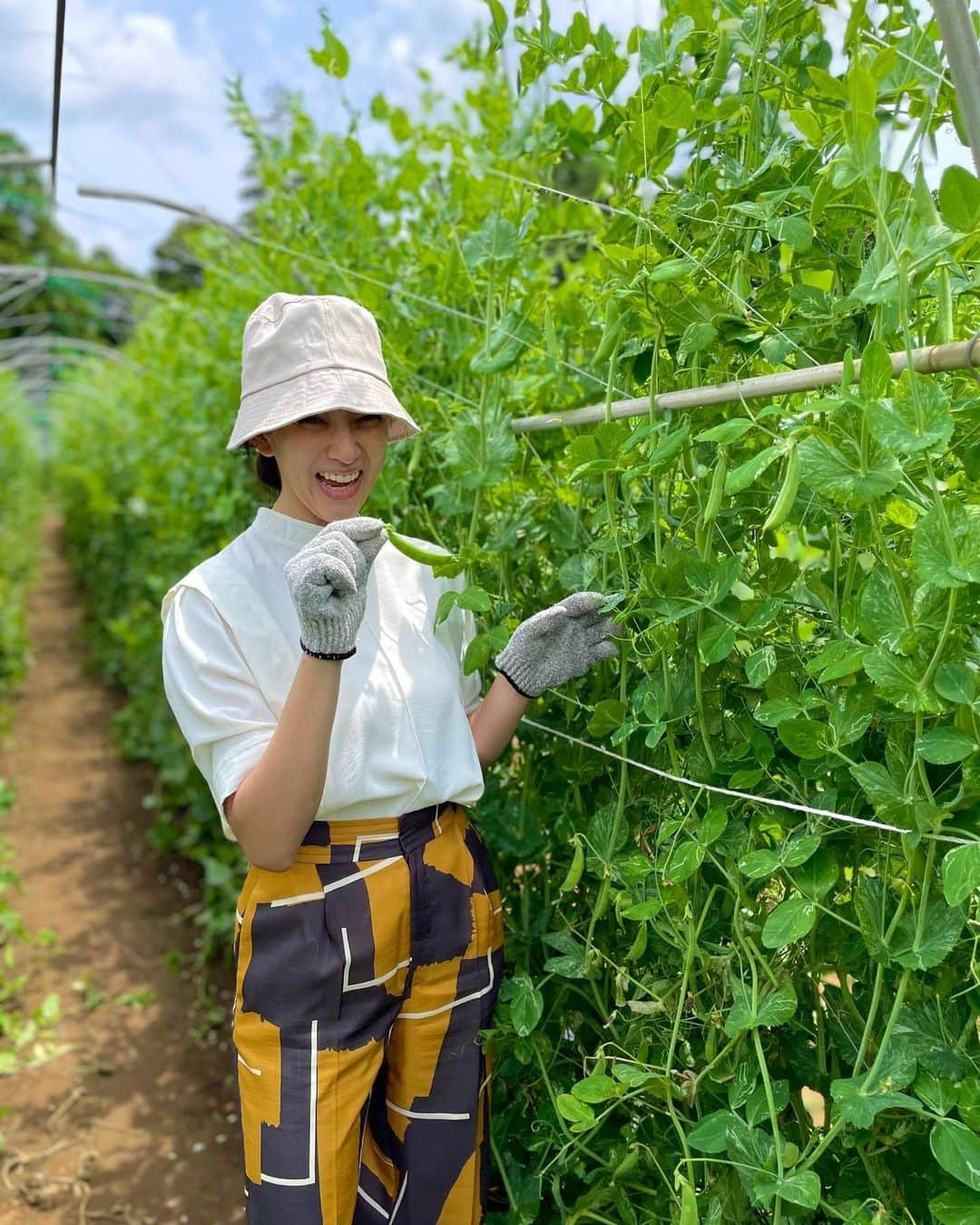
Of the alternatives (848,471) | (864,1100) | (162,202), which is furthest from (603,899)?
(162,202)

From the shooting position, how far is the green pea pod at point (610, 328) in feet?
3.86

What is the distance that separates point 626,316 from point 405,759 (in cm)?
59

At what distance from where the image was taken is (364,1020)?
4.37 ft

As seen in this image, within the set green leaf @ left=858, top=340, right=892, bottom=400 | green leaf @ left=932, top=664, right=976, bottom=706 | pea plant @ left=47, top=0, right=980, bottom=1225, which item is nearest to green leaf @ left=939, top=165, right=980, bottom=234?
pea plant @ left=47, top=0, right=980, bottom=1225

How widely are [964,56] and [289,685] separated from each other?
0.95 metres

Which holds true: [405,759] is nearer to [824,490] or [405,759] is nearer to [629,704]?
[629,704]

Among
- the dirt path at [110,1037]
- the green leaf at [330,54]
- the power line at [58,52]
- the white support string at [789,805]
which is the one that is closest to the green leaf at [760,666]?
the white support string at [789,805]

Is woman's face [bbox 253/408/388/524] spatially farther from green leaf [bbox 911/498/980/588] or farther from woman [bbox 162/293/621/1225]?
green leaf [bbox 911/498/980/588]

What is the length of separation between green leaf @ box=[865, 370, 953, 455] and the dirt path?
232cm

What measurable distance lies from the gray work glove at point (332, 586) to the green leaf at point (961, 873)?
24.8 inches

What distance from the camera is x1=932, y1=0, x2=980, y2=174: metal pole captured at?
79cm

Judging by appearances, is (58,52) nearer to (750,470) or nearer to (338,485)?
(338,485)

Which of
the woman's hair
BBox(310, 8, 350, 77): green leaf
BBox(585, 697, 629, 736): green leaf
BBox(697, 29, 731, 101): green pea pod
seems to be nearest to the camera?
BBox(697, 29, 731, 101): green pea pod

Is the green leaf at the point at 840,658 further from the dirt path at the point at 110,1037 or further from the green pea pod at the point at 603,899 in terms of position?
the dirt path at the point at 110,1037
